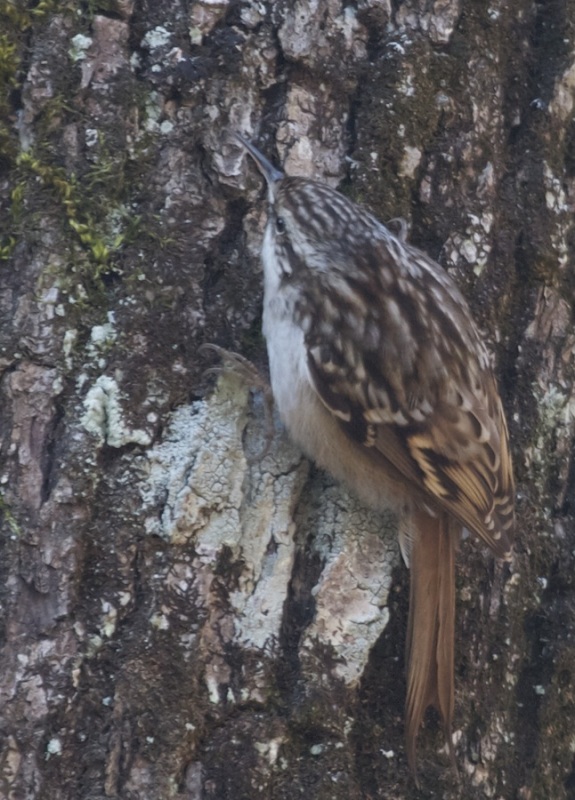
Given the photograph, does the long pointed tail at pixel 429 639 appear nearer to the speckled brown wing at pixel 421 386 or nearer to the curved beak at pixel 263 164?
the speckled brown wing at pixel 421 386

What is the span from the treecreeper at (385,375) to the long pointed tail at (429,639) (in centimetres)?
6

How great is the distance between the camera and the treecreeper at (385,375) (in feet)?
6.08

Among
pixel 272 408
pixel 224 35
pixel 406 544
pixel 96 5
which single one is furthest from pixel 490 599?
pixel 96 5

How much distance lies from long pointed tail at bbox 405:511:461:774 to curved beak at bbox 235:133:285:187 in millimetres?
676

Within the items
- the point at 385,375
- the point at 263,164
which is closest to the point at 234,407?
the point at 385,375

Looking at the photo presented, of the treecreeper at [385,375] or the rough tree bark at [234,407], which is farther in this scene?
the treecreeper at [385,375]

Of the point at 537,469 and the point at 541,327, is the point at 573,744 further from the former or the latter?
the point at 541,327

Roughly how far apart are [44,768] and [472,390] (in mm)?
970

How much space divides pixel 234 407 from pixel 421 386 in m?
0.37

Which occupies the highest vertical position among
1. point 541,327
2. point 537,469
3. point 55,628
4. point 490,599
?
point 541,327

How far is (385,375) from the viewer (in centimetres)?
193

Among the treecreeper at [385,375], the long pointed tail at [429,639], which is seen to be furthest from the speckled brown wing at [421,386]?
the long pointed tail at [429,639]

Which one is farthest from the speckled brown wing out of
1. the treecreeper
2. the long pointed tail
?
the long pointed tail

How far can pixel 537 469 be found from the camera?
196cm
